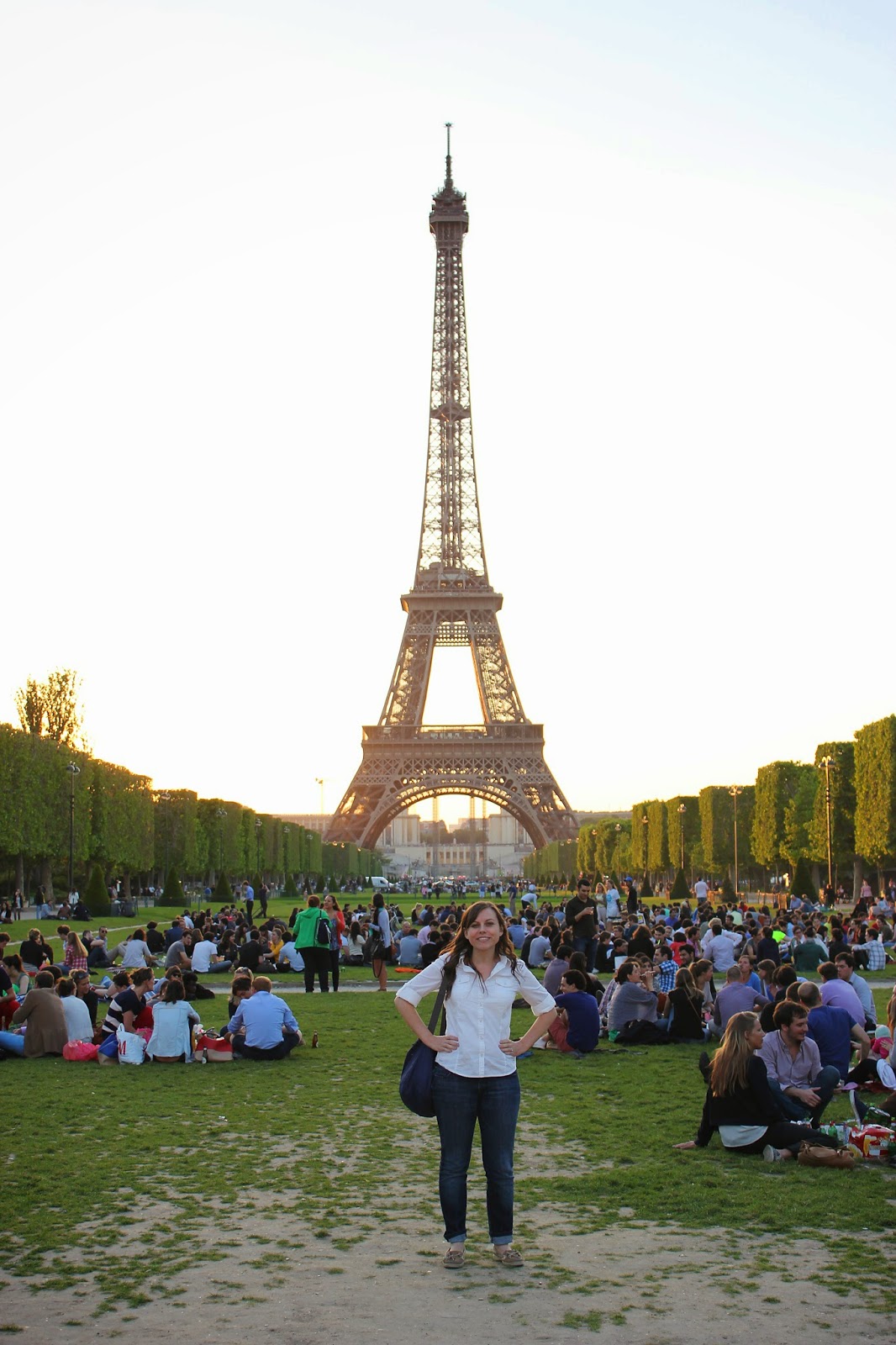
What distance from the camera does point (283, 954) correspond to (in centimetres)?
2547

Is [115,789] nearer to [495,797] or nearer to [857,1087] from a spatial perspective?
[495,797]

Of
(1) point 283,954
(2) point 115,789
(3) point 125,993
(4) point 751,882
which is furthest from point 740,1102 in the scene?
(4) point 751,882

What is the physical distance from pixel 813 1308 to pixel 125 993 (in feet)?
33.2

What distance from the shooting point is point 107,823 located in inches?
2108

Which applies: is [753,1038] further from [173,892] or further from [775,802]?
[775,802]

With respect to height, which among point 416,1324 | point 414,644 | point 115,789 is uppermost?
point 414,644

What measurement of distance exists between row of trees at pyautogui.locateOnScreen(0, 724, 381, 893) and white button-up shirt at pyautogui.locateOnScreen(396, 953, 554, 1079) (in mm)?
35940

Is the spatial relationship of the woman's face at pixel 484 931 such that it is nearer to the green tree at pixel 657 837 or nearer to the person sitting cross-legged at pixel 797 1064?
the person sitting cross-legged at pixel 797 1064

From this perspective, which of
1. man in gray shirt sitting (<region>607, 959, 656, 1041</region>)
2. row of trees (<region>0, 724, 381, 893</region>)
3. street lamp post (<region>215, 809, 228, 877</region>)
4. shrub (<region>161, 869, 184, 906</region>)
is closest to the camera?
man in gray shirt sitting (<region>607, 959, 656, 1041</region>)

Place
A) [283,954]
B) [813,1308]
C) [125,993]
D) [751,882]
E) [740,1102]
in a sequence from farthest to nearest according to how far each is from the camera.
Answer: [751,882] < [283,954] < [125,993] < [740,1102] < [813,1308]

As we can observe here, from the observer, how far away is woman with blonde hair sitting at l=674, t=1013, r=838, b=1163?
29.7ft

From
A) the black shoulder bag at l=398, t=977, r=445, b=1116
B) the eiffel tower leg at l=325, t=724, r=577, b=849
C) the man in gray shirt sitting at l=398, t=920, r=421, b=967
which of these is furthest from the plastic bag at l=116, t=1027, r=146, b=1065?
the eiffel tower leg at l=325, t=724, r=577, b=849

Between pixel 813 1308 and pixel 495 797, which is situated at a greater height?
pixel 495 797

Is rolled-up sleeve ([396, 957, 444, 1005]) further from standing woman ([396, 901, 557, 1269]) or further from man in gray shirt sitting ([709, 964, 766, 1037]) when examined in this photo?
man in gray shirt sitting ([709, 964, 766, 1037])
